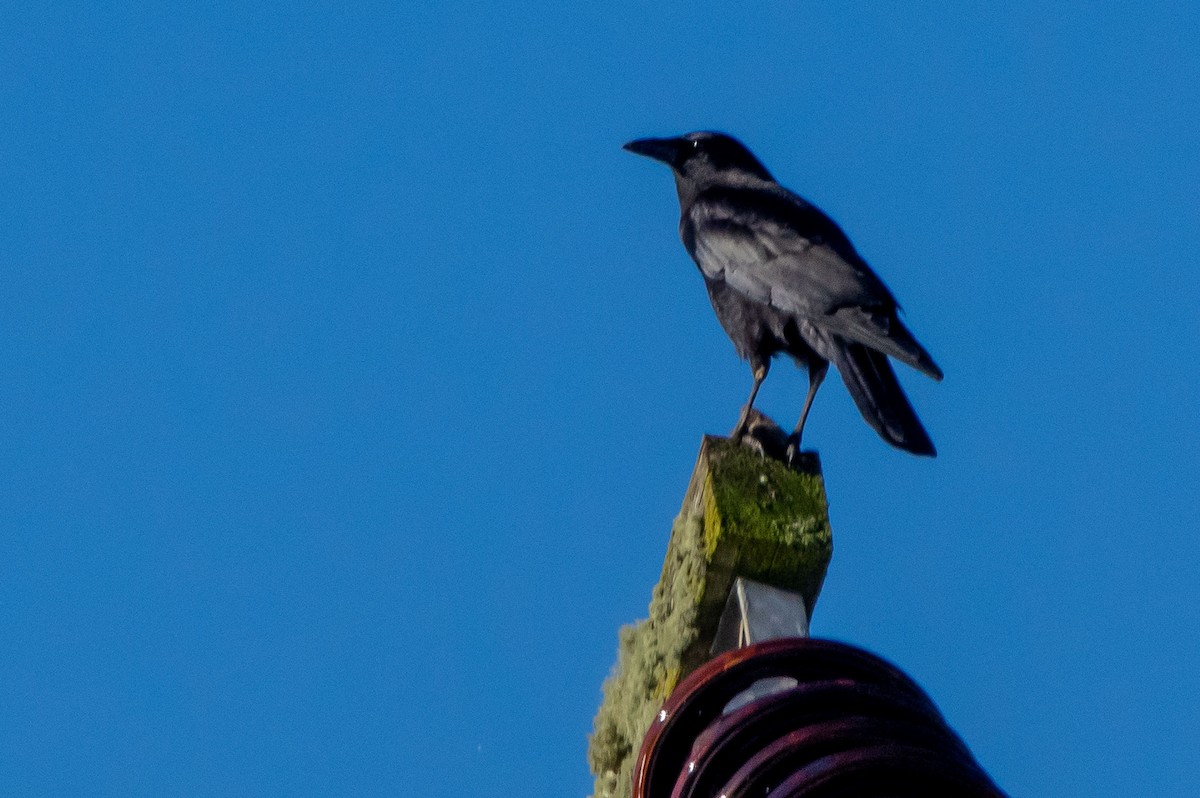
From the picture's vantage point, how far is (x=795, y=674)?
10.7 ft

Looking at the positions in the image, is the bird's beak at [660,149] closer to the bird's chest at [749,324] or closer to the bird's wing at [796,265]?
the bird's wing at [796,265]

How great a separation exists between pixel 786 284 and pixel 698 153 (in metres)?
2.01

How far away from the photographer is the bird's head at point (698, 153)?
909cm

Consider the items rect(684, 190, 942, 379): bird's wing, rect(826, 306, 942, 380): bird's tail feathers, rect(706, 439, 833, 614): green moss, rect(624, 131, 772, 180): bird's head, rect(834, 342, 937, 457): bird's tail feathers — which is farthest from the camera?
rect(624, 131, 772, 180): bird's head

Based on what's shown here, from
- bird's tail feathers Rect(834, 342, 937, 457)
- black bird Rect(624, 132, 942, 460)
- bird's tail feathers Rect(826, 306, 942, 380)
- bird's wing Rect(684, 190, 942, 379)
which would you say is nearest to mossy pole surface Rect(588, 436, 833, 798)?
black bird Rect(624, 132, 942, 460)

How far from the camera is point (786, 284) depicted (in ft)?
24.0

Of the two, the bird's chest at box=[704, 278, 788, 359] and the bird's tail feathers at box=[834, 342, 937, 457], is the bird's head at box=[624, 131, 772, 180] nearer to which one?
the bird's chest at box=[704, 278, 788, 359]

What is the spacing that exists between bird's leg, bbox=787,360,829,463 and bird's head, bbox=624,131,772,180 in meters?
2.16

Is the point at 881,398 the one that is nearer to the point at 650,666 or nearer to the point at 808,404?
the point at 808,404

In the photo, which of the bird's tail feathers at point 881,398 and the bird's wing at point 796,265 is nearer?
the bird's tail feathers at point 881,398

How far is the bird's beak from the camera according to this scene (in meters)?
9.16

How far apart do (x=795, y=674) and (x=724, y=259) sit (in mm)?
4642

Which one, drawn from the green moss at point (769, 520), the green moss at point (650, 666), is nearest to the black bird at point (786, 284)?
the green moss at point (769, 520)

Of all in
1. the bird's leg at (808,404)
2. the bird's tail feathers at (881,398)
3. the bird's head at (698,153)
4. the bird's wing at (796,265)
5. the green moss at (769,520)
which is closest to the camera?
the green moss at (769,520)
